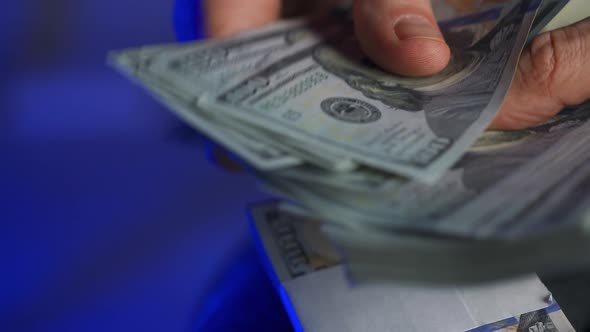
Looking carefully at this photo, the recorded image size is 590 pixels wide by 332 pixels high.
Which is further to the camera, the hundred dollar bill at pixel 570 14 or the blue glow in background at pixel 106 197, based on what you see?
the blue glow in background at pixel 106 197

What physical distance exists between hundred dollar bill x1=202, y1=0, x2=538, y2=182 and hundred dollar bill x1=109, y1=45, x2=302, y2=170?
0.02 metres

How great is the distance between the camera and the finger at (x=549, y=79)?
52 centimetres

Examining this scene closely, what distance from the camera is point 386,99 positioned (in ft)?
1.73

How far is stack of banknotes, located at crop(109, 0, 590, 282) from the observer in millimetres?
341

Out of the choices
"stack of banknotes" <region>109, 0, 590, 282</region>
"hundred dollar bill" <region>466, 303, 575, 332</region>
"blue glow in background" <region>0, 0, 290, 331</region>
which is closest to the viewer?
"stack of banknotes" <region>109, 0, 590, 282</region>

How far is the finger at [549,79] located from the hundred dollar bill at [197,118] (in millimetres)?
229

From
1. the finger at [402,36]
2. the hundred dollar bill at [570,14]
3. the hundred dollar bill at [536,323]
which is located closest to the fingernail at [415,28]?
the finger at [402,36]

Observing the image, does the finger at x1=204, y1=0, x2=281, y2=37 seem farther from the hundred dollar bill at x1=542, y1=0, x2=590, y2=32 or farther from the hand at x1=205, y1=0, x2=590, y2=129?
the hundred dollar bill at x1=542, y1=0, x2=590, y2=32

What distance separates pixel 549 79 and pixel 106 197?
1.97ft

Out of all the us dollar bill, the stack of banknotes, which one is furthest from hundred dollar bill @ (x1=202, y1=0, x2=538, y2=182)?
the us dollar bill

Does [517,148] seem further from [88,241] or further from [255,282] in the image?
[88,241]

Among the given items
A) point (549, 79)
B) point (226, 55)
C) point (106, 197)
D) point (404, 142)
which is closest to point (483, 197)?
point (404, 142)

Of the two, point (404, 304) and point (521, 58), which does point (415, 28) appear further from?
point (404, 304)

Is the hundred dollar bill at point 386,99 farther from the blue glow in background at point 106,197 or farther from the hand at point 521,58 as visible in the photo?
the blue glow in background at point 106,197
